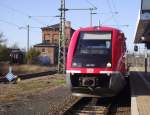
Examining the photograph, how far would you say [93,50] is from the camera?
17828 millimetres

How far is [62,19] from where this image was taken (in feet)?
153

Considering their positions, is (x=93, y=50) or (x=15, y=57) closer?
(x=93, y=50)

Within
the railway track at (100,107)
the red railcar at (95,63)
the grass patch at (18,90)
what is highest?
the red railcar at (95,63)

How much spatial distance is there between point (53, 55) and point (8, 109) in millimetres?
86653

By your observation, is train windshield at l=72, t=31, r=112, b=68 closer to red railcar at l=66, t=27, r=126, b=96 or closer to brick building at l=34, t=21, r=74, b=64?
red railcar at l=66, t=27, r=126, b=96

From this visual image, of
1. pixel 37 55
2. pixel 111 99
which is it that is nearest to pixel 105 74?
pixel 111 99

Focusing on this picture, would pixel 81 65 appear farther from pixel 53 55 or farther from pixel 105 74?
pixel 53 55

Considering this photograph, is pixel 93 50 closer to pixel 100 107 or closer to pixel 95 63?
pixel 95 63

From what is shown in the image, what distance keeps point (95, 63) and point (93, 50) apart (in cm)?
74

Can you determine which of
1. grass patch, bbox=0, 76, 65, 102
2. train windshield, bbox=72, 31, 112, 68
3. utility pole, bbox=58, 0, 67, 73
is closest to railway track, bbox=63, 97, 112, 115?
train windshield, bbox=72, 31, 112, 68

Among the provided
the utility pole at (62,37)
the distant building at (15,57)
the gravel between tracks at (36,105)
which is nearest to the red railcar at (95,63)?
the gravel between tracks at (36,105)

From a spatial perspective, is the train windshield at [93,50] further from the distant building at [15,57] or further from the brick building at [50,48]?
the brick building at [50,48]

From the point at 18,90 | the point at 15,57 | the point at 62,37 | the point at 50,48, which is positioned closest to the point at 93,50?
the point at 18,90

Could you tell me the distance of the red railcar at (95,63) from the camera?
17078 mm
